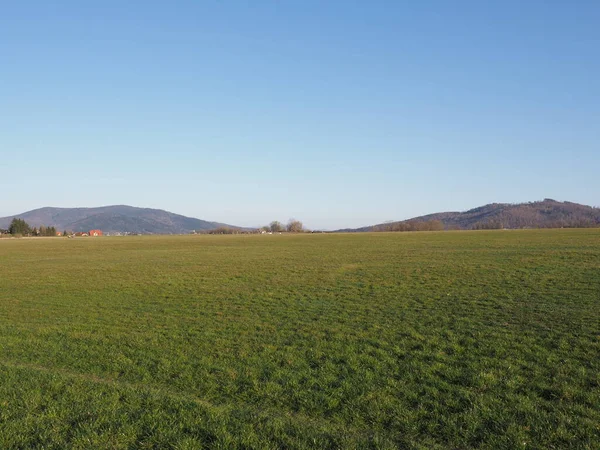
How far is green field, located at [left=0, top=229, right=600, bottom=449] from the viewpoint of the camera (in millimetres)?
6750

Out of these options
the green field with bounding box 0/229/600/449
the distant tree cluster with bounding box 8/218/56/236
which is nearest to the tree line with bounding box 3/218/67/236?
the distant tree cluster with bounding box 8/218/56/236

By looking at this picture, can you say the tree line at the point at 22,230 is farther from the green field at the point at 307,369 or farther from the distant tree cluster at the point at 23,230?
the green field at the point at 307,369

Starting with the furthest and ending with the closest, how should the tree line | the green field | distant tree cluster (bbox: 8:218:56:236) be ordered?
distant tree cluster (bbox: 8:218:56:236)
the tree line
the green field

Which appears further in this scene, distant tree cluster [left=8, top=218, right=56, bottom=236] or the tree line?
distant tree cluster [left=8, top=218, right=56, bottom=236]

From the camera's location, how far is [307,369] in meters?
9.84

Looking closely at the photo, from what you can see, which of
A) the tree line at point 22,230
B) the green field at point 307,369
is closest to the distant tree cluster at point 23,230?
the tree line at point 22,230

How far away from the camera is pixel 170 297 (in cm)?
2112

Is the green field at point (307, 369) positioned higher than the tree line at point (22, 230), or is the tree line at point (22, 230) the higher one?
the tree line at point (22, 230)

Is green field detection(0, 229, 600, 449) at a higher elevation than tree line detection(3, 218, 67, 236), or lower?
lower

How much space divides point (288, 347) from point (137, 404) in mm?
4684

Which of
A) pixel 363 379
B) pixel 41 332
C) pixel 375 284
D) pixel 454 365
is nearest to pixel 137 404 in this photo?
pixel 363 379

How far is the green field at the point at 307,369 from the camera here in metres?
6.75

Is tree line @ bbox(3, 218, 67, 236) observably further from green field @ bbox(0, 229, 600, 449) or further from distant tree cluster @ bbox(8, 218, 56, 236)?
green field @ bbox(0, 229, 600, 449)

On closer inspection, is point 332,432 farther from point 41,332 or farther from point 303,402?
point 41,332
